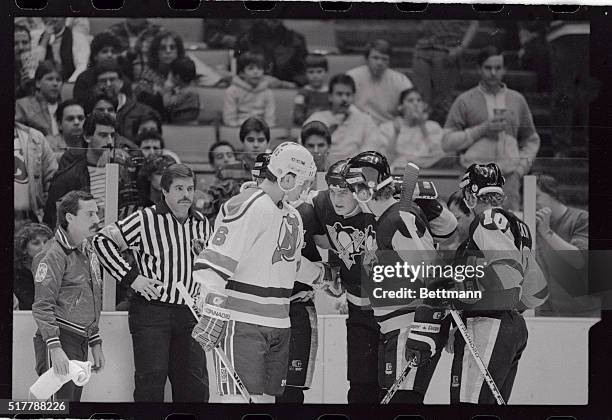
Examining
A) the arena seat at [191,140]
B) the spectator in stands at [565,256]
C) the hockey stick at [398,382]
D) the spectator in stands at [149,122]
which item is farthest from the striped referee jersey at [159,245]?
the spectator in stands at [565,256]

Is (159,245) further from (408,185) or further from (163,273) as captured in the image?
(408,185)

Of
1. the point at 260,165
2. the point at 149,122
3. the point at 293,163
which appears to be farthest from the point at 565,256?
the point at 149,122

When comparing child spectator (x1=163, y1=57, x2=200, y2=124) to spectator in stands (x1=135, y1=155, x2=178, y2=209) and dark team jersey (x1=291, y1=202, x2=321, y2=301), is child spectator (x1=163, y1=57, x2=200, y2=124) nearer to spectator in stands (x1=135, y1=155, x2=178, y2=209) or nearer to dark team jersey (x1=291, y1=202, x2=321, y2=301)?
spectator in stands (x1=135, y1=155, x2=178, y2=209)

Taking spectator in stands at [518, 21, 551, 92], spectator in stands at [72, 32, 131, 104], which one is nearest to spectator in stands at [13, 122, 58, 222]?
spectator in stands at [72, 32, 131, 104]

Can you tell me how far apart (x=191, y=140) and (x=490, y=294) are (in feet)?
4.83

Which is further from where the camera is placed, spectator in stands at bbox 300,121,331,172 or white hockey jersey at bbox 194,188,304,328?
spectator in stands at bbox 300,121,331,172

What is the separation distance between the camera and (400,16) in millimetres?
5590

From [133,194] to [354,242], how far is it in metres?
0.99

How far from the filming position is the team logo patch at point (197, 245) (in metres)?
5.53

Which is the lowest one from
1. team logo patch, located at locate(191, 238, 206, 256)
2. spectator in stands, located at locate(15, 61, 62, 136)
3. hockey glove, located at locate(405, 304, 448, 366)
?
hockey glove, located at locate(405, 304, 448, 366)

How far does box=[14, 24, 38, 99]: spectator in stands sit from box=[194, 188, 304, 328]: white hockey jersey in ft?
3.32

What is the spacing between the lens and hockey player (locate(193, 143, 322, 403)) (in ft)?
17.9

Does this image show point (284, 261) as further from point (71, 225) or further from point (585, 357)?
point (585, 357)

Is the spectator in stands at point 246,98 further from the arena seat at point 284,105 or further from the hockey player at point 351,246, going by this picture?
the hockey player at point 351,246
